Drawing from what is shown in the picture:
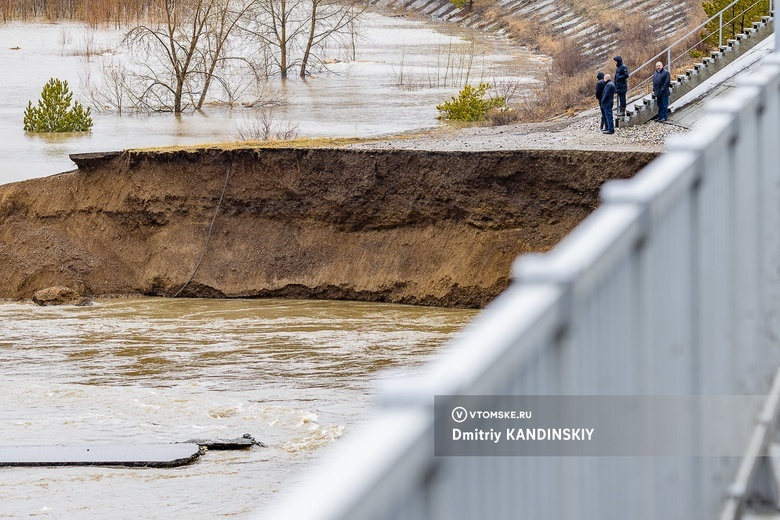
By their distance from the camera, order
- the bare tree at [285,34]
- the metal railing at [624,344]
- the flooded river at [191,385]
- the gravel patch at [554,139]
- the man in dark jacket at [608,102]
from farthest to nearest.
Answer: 1. the bare tree at [285,34]
2. the man in dark jacket at [608,102]
3. the gravel patch at [554,139]
4. the flooded river at [191,385]
5. the metal railing at [624,344]

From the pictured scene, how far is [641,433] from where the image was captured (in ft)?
10.8

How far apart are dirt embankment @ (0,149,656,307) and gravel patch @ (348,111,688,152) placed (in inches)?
34.4

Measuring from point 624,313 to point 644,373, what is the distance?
0.30m

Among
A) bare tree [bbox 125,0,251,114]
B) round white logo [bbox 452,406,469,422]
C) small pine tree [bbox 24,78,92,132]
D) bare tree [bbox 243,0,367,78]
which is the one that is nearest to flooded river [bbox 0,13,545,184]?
small pine tree [bbox 24,78,92,132]

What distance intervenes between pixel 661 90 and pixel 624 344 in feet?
102

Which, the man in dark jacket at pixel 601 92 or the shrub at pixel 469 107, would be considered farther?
the shrub at pixel 469 107

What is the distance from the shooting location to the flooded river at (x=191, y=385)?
14.7m

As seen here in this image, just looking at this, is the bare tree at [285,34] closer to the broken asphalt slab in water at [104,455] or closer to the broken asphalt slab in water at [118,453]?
the broken asphalt slab in water at [118,453]

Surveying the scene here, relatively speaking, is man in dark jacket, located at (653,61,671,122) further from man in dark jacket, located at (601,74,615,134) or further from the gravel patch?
man in dark jacket, located at (601,74,615,134)

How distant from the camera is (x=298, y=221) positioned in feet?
108

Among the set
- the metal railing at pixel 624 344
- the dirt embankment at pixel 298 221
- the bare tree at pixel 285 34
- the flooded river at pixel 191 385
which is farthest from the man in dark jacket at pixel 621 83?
the bare tree at pixel 285 34

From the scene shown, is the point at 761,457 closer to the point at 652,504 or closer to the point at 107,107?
the point at 652,504

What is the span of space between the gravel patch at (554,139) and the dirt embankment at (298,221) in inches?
34.4

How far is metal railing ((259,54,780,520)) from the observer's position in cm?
179
